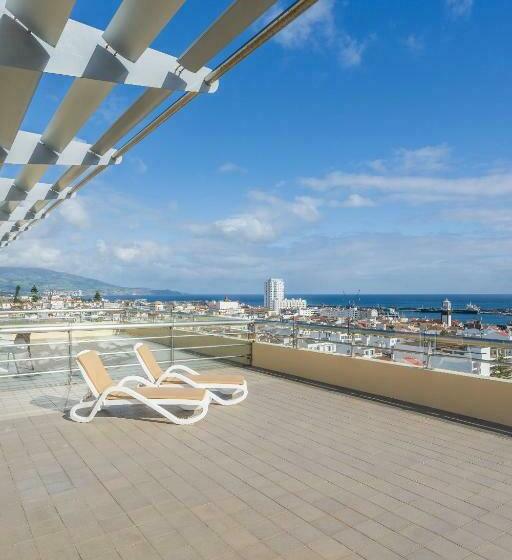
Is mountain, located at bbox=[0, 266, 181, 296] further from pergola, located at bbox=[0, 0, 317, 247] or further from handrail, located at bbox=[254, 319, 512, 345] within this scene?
pergola, located at bbox=[0, 0, 317, 247]

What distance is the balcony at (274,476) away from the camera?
2943 millimetres

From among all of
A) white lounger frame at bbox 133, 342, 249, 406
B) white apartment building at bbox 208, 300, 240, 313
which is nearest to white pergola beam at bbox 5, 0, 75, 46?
white lounger frame at bbox 133, 342, 249, 406

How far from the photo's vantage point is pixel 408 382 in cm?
Answer: 655

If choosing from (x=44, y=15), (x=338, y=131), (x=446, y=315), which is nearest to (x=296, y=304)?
(x=446, y=315)

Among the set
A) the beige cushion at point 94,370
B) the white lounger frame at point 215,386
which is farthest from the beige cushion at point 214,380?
the beige cushion at point 94,370

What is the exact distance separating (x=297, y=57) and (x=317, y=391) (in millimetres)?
9901

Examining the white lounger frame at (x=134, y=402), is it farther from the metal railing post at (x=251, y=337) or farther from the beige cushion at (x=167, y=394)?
the metal railing post at (x=251, y=337)

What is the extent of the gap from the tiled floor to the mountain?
34.8 ft

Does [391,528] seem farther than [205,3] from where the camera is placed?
No

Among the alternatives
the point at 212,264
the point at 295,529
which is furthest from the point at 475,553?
the point at 212,264

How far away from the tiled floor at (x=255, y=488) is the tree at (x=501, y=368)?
0.77 metres

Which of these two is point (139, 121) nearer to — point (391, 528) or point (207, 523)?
point (207, 523)

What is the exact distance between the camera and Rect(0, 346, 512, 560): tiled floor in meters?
2.91

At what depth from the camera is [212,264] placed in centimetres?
5247
